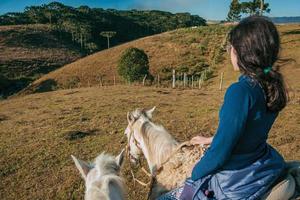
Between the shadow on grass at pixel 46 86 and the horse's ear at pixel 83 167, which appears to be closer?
the horse's ear at pixel 83 167

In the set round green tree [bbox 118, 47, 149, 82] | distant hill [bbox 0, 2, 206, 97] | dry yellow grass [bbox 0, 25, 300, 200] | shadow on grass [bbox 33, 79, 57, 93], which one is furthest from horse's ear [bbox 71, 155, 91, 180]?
distant hill [bbox 0, 2, 206, 97]

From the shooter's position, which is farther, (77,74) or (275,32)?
(77,74)

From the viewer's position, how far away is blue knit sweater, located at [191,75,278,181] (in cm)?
295

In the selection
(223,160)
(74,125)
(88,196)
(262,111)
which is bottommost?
(74,125)

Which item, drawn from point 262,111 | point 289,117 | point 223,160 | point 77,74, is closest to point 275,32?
point 262,111

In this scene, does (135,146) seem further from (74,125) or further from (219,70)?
(219,70)

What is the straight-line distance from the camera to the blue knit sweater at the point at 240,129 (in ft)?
9.68

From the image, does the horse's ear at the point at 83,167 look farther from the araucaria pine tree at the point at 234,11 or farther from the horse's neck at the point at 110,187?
the araucaria pine tree at the point at 234,11

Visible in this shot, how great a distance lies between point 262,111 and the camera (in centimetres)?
309

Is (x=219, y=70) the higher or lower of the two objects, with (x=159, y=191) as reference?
lower

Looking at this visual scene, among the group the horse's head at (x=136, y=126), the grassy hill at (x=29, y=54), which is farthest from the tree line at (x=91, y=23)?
the horse's head at (x=136, y=126)

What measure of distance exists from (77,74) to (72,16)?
9190cm

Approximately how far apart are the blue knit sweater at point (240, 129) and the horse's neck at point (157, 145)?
2.00 m

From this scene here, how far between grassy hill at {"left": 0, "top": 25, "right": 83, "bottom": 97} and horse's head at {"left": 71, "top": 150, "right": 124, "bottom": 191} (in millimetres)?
64310
